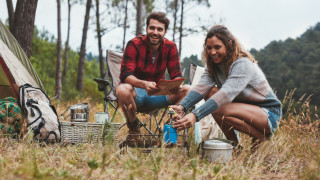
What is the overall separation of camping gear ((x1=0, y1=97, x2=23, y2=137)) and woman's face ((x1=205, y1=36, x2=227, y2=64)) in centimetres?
146

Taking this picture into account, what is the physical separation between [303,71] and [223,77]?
25.8 meters

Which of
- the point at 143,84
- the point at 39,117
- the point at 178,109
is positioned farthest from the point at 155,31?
the point at 39,117

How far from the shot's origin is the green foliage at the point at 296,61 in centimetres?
2382

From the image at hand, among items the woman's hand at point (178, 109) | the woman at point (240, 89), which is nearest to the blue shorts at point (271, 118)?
the woman at point (240, 89)

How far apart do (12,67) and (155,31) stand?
4.12ft

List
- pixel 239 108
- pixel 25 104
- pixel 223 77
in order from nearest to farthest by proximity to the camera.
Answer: pixel 239 108
pixel 223 77
pixel 25 104

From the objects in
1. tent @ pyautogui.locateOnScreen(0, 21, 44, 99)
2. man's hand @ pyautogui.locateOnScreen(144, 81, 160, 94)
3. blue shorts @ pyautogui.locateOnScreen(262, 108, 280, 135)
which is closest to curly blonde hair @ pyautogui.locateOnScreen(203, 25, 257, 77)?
blue shorts @ pyautogui.locateOnScreen(262, 108, 280, 135)

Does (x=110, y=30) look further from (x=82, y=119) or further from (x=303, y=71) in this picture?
(x=303, y=71)

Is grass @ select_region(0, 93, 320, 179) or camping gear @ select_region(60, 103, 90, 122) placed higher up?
camping gear @ select_region(60, 103, 90, 122)

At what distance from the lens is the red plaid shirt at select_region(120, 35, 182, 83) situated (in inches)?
101

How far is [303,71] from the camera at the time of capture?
2525 cm

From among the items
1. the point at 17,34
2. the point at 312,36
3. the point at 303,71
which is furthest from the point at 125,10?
the point at 312,36

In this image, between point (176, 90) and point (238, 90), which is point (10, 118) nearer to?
point (176, 90)

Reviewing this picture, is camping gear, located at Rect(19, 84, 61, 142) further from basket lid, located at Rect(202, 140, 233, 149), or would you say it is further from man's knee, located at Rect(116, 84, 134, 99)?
basket lid, located at Rect(202, 140, 233, 149)
